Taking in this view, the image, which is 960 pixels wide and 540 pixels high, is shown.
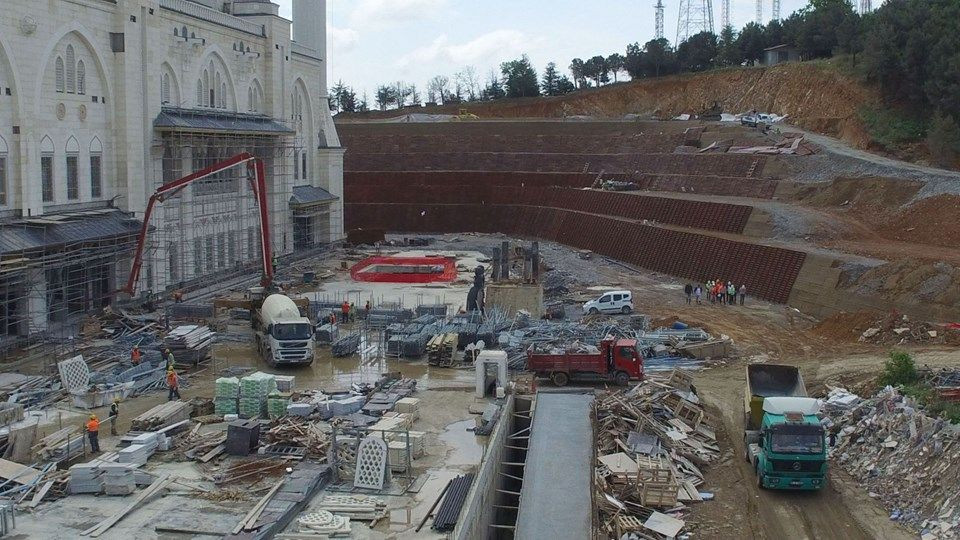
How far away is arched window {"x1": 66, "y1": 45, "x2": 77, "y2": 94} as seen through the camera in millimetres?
34344

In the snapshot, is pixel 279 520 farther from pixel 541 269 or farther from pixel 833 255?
pixel 541 269

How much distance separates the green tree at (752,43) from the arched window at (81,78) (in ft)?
233

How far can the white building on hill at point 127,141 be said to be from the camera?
3123 centimetres

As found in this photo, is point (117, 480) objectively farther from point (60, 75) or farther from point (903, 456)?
point (60, 75)

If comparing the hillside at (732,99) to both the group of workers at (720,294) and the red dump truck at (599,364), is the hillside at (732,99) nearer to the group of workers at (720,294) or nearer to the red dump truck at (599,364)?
the group of workers at (720,294)

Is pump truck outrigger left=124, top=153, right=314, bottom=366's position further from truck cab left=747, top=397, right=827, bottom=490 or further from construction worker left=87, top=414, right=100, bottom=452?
truck cab left=747, top=397, right=827, bottom=490

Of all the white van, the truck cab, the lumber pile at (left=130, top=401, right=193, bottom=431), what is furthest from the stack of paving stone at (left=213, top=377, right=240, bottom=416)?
the white van

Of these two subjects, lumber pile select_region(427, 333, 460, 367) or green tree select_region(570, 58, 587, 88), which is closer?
lumber pile select_region(427, 333, 460, 367)

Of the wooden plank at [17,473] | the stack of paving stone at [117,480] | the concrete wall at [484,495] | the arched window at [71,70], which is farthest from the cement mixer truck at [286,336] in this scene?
the arched window at [71,70]

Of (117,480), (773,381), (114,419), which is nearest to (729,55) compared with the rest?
(773,381)

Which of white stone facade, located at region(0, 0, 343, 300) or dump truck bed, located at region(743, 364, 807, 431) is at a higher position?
white stone facade, located at region(0, 0, 343, 300)

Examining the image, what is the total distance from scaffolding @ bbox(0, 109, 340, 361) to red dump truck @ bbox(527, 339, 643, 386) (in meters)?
14.3

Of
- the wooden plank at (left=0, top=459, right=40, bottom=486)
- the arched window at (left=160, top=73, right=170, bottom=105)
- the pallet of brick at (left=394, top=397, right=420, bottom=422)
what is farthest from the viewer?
the arched window at (left=160, top=73, right=170, bottom=105)

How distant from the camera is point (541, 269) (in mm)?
50156
